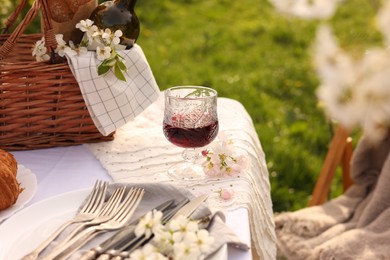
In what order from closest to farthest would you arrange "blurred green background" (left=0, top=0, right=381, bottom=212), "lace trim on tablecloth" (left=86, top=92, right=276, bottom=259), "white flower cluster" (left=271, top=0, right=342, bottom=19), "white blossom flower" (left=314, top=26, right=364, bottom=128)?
1. "lace trim on tablecloth" (left=86, top=92, right=276, bottom=259)
2. "white blossom flower" (left=314, top=26, right=364, bottom=128)
3. "white flower cluster" (left=271, top=0, right=342, bottom=19)
4. "blurred green background" (left=0, top=0, right=381, bottom=212)

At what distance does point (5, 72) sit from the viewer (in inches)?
57.5

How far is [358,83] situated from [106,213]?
3.73 ft

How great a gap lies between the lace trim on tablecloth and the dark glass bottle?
242 millimetres

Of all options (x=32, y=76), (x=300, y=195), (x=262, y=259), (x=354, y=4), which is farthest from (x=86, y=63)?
(x=354, y=4)

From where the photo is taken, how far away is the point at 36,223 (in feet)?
3.74

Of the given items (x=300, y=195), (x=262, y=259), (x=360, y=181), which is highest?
(x=262, y=259)

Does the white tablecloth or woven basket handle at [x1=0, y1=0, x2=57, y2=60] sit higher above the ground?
woven basket handle at [x1=0, y1=0, x2=57, y2=60]

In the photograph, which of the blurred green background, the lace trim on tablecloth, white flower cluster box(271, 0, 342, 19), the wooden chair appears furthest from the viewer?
the blurred green background

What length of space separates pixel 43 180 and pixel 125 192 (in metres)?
0.25

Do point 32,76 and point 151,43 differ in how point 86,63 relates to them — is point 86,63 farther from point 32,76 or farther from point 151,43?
point 151,43

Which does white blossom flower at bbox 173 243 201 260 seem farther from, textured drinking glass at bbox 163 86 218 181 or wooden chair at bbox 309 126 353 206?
wooden chair at bbox 309 126 353 206

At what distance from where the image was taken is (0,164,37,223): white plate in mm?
1202

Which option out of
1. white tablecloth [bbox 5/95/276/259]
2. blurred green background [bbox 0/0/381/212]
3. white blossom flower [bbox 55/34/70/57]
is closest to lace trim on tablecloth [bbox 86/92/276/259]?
white tablecloth [bbox 5/95/276/259]

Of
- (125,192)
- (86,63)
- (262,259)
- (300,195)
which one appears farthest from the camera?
(300,195)
